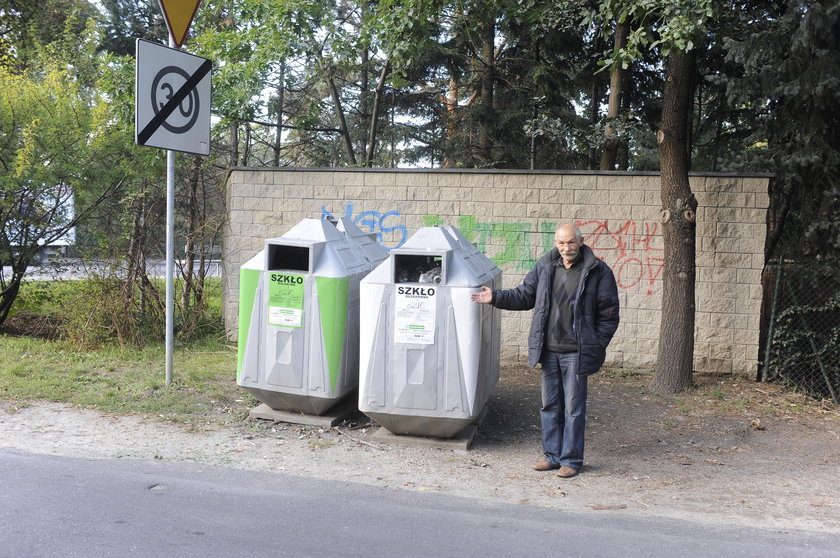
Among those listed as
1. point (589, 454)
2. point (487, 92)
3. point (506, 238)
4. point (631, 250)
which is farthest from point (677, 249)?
point (487, 92)

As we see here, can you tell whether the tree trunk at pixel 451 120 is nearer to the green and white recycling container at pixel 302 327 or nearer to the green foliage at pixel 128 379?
the green foliage at pixel 128 379

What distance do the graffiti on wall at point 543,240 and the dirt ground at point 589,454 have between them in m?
1.96

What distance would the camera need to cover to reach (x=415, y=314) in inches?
209

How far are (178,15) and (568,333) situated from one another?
461cm

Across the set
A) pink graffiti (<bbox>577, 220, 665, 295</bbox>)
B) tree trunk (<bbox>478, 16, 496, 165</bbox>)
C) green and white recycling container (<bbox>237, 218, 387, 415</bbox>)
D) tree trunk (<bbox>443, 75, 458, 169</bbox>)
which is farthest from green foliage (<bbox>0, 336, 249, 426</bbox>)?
tree trunk (<bbox>478, 16, 496, 165</bbox>)

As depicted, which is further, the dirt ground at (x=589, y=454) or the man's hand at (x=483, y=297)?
the man's hand at (x=483, y=297)

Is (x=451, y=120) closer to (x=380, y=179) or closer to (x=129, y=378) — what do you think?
(x=380, y=179)

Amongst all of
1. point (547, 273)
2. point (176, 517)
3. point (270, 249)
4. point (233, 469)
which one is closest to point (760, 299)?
point (547, 273)

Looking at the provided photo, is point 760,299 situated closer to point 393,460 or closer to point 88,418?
point 393,460

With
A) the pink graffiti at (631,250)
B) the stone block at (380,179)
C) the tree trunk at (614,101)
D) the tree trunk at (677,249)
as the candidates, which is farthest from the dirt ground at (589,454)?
the tree trunk at (614,101)

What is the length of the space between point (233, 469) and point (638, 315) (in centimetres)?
533

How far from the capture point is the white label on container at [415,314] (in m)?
5.27

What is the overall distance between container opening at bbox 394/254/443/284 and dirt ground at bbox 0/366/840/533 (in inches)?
52.0

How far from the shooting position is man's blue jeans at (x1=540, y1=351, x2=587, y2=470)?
499cm
